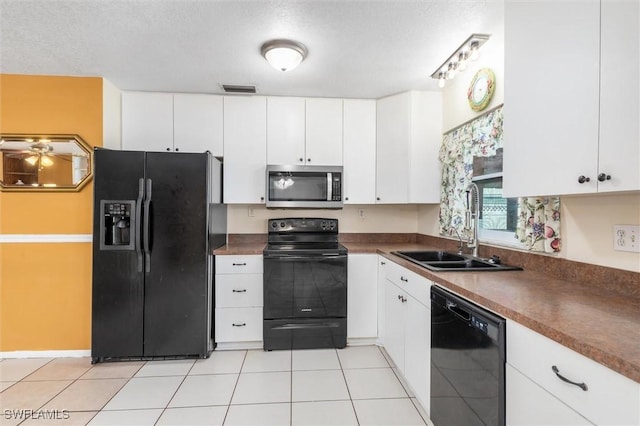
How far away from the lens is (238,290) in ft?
8.62

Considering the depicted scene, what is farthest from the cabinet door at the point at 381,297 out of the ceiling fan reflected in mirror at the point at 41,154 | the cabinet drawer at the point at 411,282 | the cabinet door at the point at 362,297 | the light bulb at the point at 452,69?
the ceiling fan reflected in mirror at the point at 41,154

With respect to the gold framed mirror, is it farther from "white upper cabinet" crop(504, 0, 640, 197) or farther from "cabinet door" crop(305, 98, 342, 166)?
"white upper cabinet" crop(504, 0, 640, 197)

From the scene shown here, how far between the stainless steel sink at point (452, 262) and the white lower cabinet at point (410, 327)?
0.12 metres

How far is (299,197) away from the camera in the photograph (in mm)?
2908

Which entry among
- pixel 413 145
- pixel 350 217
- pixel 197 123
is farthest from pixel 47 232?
pixel 413 145

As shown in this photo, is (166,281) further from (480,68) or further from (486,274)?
(480,68)

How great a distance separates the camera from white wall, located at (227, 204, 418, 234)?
3.22 meters

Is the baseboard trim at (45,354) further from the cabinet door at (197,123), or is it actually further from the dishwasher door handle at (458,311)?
the dishwasher door handle at (458,311)

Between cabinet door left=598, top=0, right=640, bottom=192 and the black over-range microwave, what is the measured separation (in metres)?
2.05

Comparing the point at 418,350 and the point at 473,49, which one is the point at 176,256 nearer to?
the point at 418,350

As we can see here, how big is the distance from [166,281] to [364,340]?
1.81 meters

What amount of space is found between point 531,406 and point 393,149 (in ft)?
7.60

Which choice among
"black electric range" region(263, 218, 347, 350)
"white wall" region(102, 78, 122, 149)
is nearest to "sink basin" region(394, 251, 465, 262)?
"black electric range" region(263, 218, 347, 350)

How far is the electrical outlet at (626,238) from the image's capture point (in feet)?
4.03
